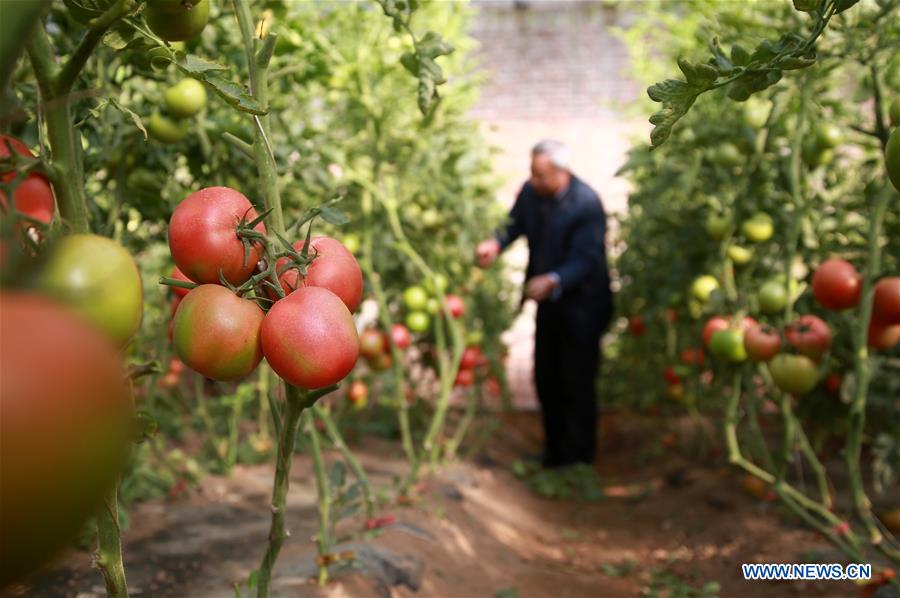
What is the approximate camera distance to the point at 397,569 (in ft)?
→ 6.30

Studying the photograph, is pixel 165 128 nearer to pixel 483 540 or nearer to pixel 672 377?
pixel 483 540

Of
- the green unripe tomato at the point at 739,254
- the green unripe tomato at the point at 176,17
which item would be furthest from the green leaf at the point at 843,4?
the green unripe tomato at the point at 739,254

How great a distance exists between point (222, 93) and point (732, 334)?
1591 mm

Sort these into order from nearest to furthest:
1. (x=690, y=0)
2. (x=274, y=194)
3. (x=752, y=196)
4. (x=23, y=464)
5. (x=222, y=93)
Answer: (x=23, y=464)
(x=222, y=93)
(x=274, y=194)
(x=752, y=196)
(x=690, y=0)

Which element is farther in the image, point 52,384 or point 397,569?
point 397,569

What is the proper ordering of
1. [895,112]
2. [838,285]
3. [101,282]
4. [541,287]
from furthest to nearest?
[541,287] → [838,285] → [895,112] → [101,282]

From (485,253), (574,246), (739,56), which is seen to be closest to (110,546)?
(739,56)

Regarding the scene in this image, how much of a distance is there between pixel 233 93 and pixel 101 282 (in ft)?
1.29

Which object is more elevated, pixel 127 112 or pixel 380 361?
pixel 127 112

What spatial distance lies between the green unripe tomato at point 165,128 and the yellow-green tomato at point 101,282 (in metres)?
0.93

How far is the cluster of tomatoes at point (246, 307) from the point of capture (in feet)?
2.75

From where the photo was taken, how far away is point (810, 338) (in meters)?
1.82

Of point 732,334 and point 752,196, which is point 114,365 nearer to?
point 732,334

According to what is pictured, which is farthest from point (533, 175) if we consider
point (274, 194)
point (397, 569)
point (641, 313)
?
point (274, 194)
